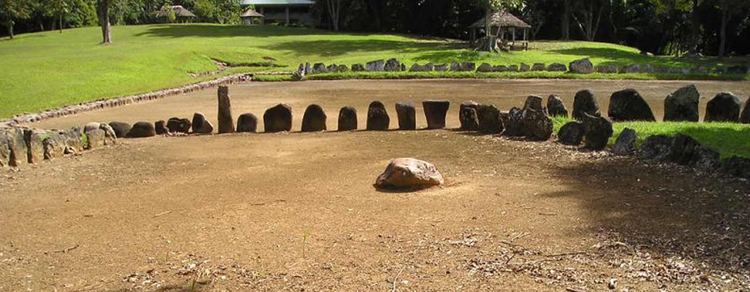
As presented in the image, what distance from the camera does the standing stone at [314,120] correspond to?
43.0 feet

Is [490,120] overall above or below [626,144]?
above

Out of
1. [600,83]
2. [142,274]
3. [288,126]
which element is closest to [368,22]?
[600,83]

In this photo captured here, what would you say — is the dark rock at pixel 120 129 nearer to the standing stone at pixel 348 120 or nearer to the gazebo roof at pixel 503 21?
the standing stone at pixel 348 120

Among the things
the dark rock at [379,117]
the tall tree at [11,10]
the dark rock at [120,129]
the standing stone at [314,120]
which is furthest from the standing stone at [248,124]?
the tall tree at [11,10]

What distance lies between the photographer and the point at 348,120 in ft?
42.9

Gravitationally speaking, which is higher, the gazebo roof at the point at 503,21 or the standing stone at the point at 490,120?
the gazebo roof at the point at 503,21

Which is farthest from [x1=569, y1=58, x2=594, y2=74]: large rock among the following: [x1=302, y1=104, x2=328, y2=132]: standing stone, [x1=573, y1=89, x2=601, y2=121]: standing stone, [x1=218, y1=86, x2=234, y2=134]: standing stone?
[x1=218, y1=86, x2=234, y2=134]: standing stone

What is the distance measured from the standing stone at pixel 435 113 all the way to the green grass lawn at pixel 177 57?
9.44 meters

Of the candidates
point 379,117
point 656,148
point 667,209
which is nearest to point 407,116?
point 379,117

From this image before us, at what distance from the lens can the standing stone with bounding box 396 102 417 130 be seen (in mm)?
12789

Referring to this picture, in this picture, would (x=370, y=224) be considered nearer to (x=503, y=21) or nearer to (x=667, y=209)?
(x=667, y=209)

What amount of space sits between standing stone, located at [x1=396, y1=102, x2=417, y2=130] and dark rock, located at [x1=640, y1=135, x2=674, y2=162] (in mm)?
4616

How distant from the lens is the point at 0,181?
30.5ft

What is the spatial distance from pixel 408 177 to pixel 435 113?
489 cm
